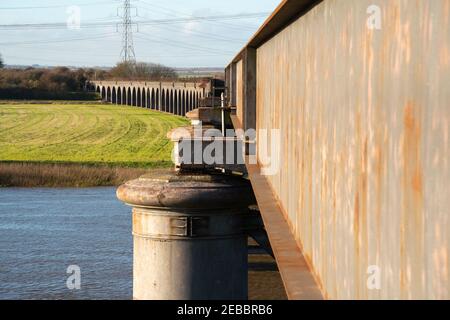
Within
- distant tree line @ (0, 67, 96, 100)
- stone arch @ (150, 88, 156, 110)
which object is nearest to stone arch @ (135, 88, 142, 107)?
stone arch @ (150, 88, 156, 110)

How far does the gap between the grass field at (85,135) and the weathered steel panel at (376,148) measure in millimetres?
46275

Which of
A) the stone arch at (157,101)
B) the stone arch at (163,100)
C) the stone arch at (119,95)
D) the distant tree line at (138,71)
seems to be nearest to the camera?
the stone arch at (163,100)

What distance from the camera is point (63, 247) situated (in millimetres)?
25797

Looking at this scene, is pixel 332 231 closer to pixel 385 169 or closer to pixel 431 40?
pixel 385 169

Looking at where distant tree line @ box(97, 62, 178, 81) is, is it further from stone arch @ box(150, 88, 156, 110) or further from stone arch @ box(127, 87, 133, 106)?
stone arch @ box(150, 88, 156, 110)

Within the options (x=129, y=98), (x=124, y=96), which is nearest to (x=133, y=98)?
(x=129, y=98)

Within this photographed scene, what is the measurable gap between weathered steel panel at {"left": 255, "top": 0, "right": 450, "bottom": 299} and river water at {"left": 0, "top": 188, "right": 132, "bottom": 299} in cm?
1509

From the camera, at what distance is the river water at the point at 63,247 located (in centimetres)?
2105

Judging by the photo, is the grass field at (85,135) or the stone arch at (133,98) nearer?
the grass field at (85,135)

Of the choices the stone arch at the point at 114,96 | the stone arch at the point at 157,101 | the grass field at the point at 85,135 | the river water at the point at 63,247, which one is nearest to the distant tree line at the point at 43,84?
the stone arch at the point at 114,96

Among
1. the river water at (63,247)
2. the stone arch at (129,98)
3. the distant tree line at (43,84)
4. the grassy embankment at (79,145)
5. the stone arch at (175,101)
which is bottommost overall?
the river water at (63,247)

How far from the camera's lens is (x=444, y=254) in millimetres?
2348

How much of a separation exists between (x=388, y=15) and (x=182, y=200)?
8363 millimetres

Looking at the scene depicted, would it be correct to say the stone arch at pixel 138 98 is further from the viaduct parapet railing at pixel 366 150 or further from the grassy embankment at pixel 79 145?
the viaduct parapet railing at pixel 366 150
